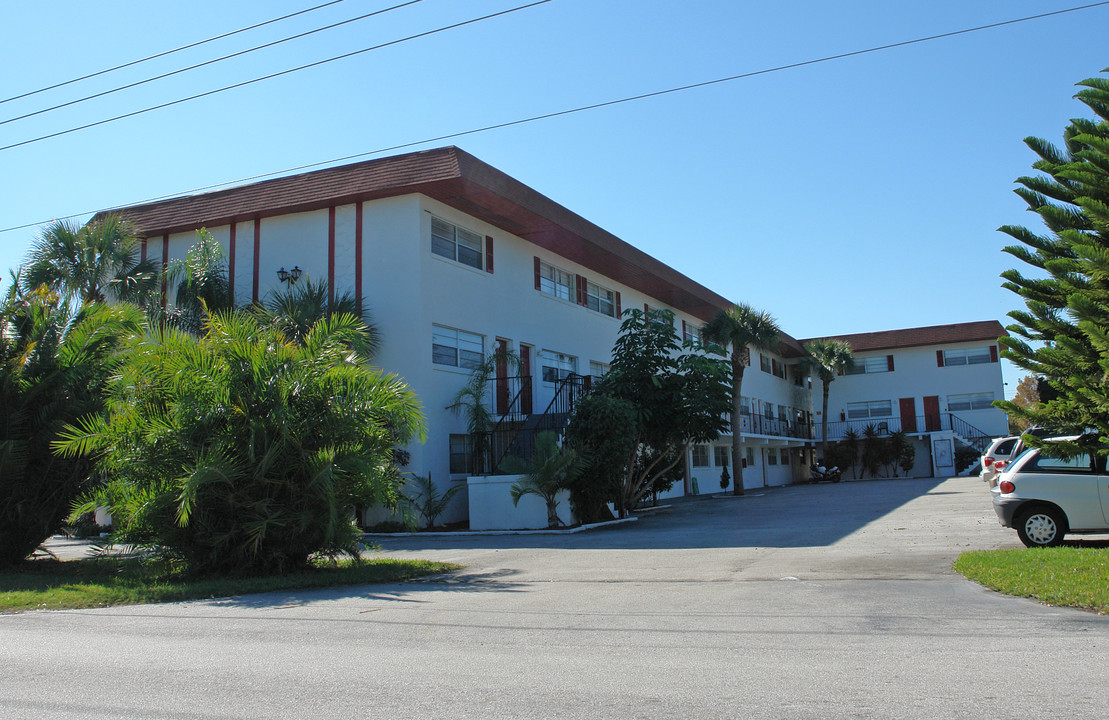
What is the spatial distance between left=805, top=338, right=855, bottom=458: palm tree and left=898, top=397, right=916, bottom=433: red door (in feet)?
12.2

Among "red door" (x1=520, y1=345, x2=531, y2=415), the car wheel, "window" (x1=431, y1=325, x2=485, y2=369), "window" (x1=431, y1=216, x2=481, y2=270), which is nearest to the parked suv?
the car wheel

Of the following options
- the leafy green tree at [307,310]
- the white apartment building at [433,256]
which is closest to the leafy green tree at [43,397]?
the leafy green tree at [307,310]

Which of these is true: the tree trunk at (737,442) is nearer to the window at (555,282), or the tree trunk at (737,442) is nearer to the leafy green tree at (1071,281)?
the window at (555,282)

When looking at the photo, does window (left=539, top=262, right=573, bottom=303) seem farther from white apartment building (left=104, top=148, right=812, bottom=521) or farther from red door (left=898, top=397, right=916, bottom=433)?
red door (left=898, top=397, right=916, bottom=433)

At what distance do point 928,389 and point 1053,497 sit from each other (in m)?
41.4

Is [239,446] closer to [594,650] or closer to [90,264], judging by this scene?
[594,650]

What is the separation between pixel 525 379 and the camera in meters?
24.1

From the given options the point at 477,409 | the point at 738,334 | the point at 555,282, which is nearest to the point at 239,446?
the point at 477,409

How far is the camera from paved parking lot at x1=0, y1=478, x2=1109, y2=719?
4.98m

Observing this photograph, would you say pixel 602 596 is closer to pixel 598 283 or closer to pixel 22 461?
pixel 22 461

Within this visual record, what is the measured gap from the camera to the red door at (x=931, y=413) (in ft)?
165

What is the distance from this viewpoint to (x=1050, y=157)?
36.3 feet

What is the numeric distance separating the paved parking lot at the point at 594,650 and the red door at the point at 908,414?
41815mm

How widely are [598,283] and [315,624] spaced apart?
23.6 metres
